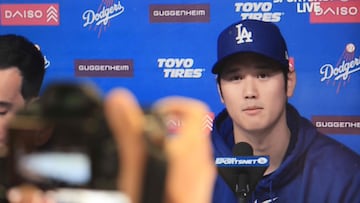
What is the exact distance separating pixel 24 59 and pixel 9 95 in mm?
208

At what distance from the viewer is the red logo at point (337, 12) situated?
211cm

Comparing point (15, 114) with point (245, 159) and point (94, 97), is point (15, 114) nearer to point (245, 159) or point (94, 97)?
point (94, 97)

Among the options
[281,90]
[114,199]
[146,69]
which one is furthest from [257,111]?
[114,199]

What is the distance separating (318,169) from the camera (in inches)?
86.6

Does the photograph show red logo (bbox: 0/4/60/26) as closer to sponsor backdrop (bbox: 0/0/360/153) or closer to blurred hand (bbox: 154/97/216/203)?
sponsor backdrop (bbox: 0/0/360/153)

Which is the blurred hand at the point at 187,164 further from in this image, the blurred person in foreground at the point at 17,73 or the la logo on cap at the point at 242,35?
the la logo on cap at the point at 242,35

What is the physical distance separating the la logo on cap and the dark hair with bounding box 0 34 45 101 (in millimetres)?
Result: 741

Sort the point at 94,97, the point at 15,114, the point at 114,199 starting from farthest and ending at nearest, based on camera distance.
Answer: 1. the point at 15,114
2. the point at 94,97
3. the point at 114,199

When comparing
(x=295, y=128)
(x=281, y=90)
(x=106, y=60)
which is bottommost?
(x=295, y=128)

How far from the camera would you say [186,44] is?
219 centimetres

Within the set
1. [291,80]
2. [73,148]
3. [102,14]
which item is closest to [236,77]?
[291,80]

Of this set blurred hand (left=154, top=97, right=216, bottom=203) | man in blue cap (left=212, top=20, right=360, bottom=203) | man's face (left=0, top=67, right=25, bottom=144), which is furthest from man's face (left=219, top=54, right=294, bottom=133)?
man's face (left=0, top=67, right=25, bottom=144)

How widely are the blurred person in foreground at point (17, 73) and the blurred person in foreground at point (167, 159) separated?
0.37 metres

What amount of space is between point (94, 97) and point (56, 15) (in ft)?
2.86
